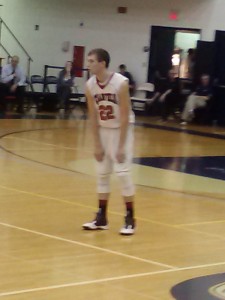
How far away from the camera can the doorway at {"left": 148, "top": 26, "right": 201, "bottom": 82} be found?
80.4ft

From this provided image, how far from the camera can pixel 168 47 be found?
24.9 meters

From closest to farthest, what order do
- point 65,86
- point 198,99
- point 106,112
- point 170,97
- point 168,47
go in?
point 106,112 < point 198,99 < point 170,97 < point 65,86 < point 168,47

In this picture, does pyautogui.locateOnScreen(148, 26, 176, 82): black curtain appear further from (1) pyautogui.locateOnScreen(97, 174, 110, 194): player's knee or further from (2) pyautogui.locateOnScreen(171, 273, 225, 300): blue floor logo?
(2) pyautogui.locateOnScreen(171, 273, 225, 300): blue floor logo

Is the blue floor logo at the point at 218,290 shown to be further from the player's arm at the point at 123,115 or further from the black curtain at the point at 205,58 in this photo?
the black curtain at the point at 205,58

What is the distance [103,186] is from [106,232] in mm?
447

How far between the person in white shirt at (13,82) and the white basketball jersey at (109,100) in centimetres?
1389

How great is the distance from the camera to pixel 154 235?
7613mm

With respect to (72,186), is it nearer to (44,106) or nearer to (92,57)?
(92,57)

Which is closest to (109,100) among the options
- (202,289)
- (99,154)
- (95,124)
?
(95,124)

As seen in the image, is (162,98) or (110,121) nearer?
(110,121)

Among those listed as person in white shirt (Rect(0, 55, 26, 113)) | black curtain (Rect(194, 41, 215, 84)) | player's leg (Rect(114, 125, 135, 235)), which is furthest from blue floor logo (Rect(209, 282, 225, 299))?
black curtain (Rect(194, 41, 215, 84))

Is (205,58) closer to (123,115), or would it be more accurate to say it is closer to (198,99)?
(198,99)

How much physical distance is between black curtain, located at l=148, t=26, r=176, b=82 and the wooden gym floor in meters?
10.3

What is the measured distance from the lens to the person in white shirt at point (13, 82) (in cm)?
2117
